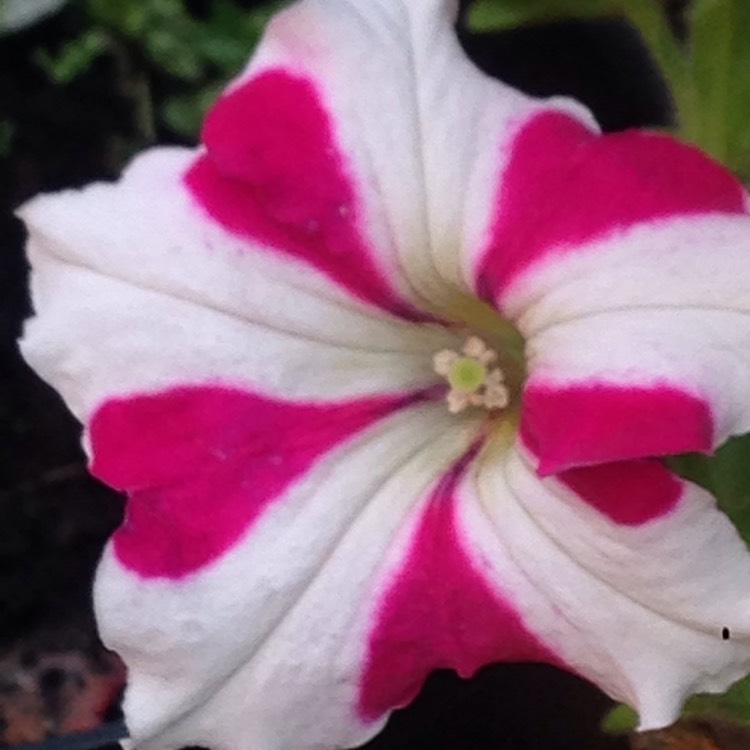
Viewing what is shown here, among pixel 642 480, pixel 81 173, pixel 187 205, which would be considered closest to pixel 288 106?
pixel 187 205

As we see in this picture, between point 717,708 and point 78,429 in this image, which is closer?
point 717,708

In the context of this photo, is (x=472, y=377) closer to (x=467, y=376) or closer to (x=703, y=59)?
(x=467, y=376)

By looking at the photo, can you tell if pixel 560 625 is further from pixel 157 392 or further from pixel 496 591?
pixel 157 392

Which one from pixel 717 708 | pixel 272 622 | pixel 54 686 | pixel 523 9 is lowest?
pixel 54 686

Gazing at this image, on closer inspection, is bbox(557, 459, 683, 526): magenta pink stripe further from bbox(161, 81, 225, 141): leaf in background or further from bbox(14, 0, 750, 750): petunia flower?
bbox(161, 81, 225, 141): leaf in background

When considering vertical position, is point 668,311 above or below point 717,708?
above

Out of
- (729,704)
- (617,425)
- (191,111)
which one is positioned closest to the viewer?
(617,425)

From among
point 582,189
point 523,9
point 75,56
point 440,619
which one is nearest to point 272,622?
point 440,619

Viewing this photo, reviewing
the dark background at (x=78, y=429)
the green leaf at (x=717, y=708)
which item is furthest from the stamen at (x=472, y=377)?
the dark background at (x=78, y=429)
